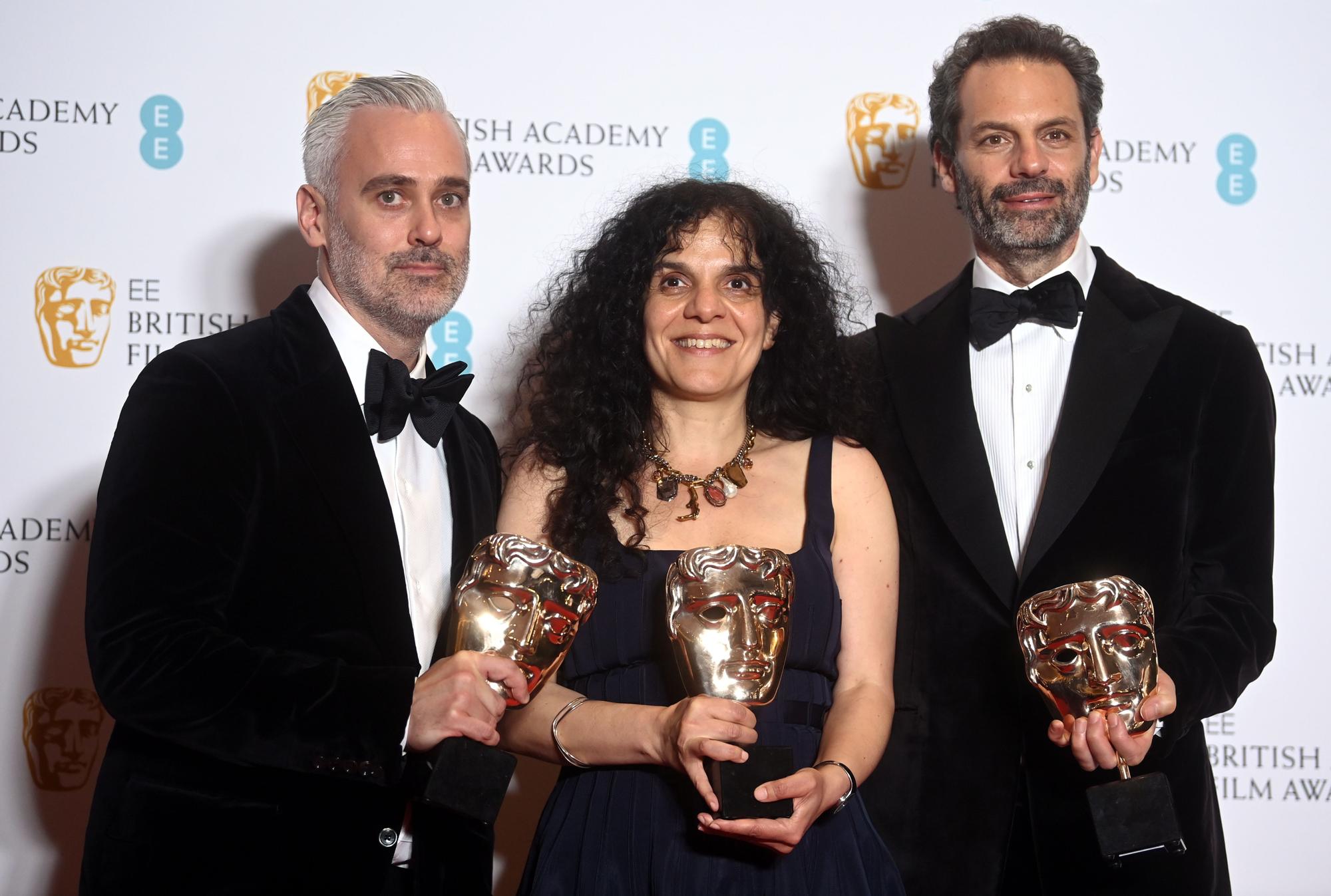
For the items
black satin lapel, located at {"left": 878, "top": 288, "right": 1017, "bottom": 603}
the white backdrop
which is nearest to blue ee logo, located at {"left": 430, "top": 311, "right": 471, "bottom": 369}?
the white backdrop

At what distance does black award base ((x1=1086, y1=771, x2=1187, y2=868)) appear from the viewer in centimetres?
195

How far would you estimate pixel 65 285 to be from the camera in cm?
330

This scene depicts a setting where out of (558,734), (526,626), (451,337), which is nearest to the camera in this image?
(526,626)

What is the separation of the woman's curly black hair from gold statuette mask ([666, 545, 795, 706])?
14.9 inches

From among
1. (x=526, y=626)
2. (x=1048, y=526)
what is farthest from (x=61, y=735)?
(x=1048, y=526)

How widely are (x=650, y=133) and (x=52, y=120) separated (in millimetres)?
1543

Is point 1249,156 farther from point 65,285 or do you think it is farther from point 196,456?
point 65,285

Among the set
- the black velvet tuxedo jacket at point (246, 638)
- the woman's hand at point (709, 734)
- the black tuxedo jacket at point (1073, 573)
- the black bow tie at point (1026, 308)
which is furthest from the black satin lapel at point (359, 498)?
the black bow tie at point (1026, 308)

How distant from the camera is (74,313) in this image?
330cm

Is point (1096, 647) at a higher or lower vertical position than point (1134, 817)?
higher

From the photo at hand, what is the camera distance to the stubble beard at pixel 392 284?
2443 mm

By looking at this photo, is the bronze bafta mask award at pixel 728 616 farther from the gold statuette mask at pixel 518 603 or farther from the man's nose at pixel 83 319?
the man's nose at pixel 83 319

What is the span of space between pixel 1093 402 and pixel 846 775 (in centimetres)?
88

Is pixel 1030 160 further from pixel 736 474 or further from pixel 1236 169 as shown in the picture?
pixel 1236 169
